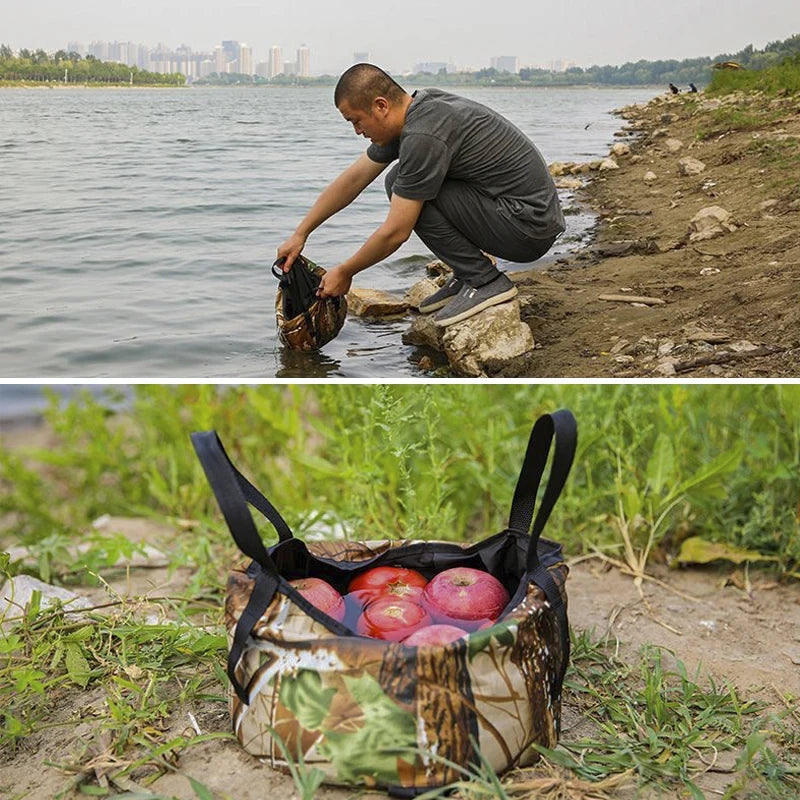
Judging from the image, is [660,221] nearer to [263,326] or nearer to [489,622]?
[263,326]

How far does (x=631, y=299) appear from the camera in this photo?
15.1 feet

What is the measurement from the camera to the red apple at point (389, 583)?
2.05 meters

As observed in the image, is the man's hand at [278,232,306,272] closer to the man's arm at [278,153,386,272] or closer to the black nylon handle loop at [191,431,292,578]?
the man's arm at [278,153,386,272]

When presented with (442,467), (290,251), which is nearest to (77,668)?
(442,467)

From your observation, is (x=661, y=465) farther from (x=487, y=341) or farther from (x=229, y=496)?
(x=229, y=496)

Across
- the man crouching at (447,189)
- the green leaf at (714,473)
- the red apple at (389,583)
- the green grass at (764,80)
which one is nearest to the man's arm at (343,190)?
the man crouching at (447,189)

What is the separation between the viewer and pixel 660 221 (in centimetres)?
685

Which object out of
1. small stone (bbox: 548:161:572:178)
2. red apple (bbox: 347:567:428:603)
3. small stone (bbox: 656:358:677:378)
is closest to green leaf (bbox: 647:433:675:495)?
small stone (bbox: 656:358:677:378)

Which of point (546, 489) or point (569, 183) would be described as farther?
point (569, 183)

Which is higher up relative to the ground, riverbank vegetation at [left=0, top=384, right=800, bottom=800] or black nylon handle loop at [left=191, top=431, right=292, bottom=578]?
black nylon handle loop at [left=191, top=431, right=292, bottom=578]

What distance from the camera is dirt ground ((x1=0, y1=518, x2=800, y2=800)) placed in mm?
1801

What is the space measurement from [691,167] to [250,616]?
8080 millimetres

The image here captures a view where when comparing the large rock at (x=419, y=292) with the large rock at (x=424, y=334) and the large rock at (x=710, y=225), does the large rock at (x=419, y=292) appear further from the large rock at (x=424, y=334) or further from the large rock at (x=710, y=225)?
the large rock at (x=710, y=225)

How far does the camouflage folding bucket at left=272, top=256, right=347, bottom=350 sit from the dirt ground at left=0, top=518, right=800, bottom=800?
108cm
